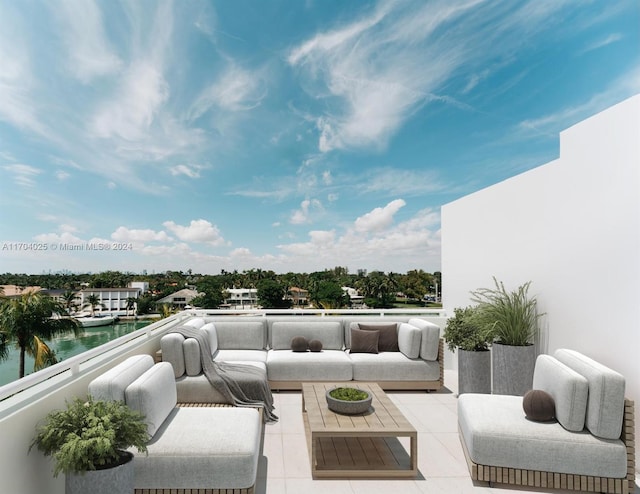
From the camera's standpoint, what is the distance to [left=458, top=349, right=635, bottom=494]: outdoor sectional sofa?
8.91 feet

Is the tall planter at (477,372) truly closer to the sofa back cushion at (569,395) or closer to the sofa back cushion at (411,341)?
the sofa back cushion at (411,341)

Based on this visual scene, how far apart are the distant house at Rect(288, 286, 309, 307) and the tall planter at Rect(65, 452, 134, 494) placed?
5491 centimetres

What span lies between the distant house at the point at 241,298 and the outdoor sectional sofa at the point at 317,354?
5402 cm

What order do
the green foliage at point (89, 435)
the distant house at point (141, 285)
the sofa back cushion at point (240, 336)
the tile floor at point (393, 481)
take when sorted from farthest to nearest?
the distant house at point (141, 285), the sofa back cushion at point (240, 336), the tile floor at point (393, 481), the green foliage at point (89, 435)

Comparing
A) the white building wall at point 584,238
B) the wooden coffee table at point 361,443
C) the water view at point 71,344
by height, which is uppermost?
the white building wall at point 584,238

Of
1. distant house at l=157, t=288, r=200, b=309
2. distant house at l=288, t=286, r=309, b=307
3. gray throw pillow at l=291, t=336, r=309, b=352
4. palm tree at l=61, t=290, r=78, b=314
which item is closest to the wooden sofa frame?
gray throw pillow at l=291, t=336, r=309, b=352

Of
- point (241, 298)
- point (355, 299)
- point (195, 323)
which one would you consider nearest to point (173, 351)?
point (195, 323)

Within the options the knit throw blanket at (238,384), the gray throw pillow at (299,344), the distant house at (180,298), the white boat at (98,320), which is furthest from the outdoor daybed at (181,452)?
the distant house at (180,298)

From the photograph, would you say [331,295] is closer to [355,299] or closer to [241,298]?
[355,299]

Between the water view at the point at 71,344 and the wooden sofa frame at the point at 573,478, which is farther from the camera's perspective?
the water view at the point at 71,344

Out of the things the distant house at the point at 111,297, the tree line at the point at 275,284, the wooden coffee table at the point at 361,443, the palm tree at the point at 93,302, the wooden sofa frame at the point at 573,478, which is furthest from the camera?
the palm tree at the point at 93,302

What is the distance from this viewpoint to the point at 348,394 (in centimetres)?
345

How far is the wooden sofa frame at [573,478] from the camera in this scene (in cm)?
271

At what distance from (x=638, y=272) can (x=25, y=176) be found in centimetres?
5220
